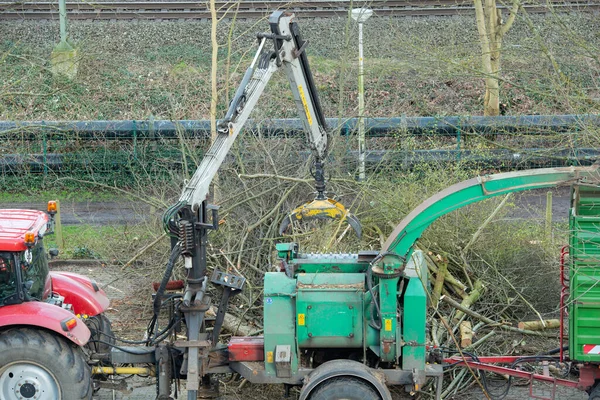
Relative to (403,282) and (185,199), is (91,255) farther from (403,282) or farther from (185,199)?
(403,282)

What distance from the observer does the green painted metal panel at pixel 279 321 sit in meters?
7.61

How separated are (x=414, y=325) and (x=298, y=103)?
2880 millimetres

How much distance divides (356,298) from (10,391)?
3407mm

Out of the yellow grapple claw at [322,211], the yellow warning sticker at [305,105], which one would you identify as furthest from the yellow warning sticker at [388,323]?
the yellow warning sticker at [305,105]

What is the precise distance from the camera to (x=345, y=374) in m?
7.36

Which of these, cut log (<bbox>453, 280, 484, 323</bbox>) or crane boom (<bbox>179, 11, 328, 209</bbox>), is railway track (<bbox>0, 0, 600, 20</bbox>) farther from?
crane boom (<bbox>179, 11, 328, 209</bbox>)

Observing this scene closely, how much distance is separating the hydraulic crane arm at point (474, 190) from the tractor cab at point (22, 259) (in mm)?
3436

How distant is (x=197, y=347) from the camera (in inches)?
301

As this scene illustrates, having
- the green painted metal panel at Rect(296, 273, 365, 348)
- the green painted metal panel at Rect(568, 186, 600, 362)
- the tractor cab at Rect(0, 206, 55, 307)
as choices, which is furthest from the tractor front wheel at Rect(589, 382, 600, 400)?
the tractor cab at Rect(0, 206, 55, 307)

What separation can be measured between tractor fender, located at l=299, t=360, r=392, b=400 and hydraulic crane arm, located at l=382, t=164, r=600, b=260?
3.71 feet

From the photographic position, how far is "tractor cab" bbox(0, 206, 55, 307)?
7.45 m

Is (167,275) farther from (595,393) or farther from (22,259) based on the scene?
(595,393)

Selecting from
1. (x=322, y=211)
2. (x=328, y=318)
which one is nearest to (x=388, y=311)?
(x=328, y=318)

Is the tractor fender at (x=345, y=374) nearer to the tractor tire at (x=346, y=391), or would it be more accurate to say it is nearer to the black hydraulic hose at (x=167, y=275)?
the tractor tire at (x=346, y=391)
